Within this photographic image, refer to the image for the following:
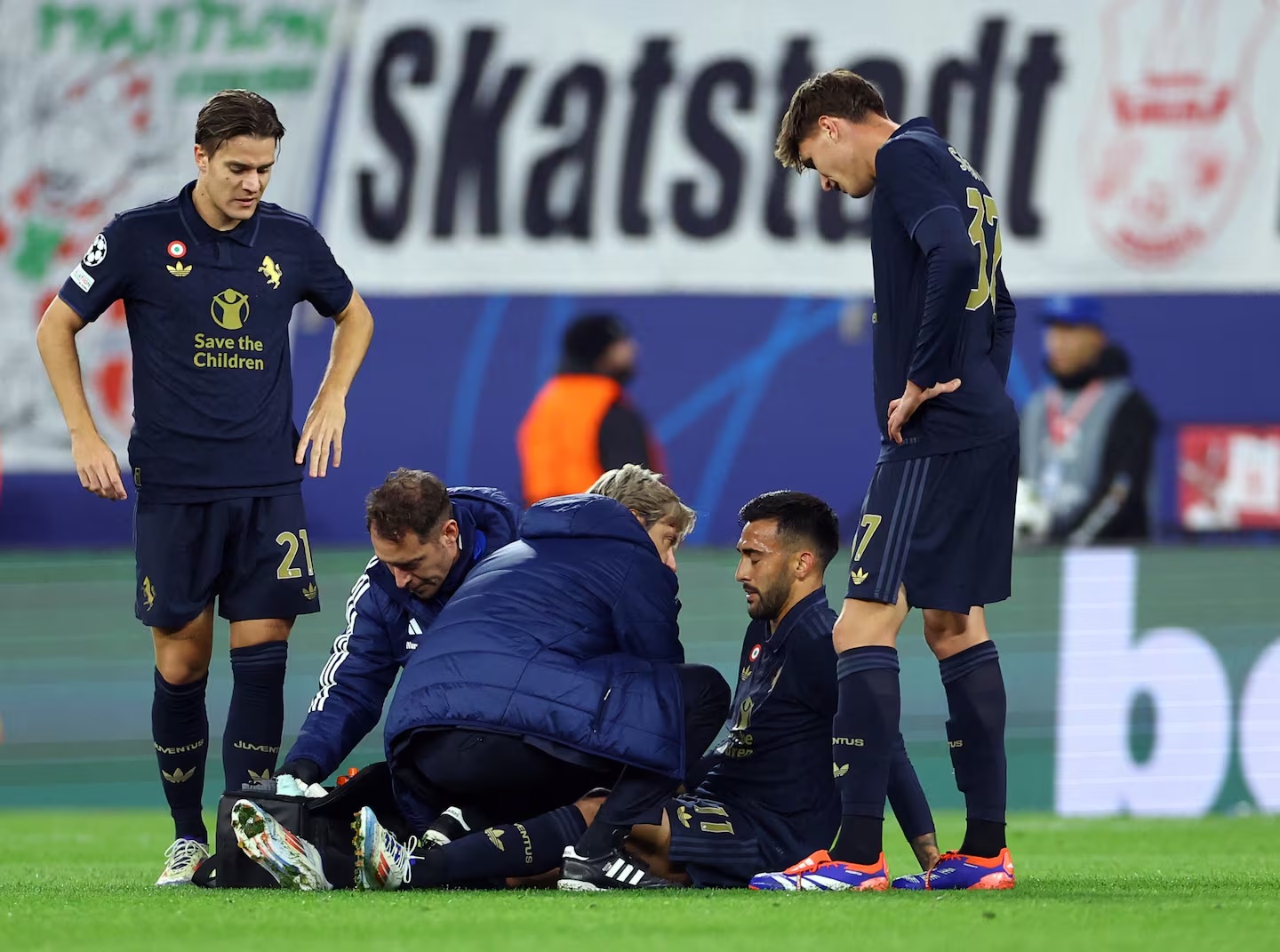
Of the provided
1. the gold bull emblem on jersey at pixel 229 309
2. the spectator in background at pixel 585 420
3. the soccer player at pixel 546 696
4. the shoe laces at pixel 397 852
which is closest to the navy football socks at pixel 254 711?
the soccer player at pixel 546 696

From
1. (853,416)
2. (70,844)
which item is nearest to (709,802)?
(70,844)

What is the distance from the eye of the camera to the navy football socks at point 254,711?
5184mm

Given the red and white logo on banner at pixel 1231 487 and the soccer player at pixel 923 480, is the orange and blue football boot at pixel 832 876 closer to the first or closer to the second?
the soccer player at pixel 923 480

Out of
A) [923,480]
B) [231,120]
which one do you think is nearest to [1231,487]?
[923,480]

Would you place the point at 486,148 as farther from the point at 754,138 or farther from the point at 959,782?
the point at 959,782

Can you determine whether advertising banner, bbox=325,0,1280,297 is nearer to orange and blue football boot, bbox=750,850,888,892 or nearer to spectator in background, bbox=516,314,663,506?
spectator in background, bbox=516,314,663,506

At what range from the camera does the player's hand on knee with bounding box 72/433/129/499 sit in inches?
197

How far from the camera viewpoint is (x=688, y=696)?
474 centimetres

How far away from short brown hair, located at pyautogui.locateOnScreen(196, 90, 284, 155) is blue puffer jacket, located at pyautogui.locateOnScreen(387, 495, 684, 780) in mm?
1251

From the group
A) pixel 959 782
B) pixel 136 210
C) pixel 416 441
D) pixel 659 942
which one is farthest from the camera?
pixel 416 441

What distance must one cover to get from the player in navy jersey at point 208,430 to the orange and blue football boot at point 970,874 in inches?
70.3

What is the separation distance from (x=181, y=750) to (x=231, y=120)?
1.68m

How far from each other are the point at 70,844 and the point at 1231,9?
858 centimetres

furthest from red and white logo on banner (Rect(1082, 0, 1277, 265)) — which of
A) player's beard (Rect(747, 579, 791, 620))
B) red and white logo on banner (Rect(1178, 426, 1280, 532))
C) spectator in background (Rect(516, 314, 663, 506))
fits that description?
player's beard (Rect(747, 579, 791, 620))
